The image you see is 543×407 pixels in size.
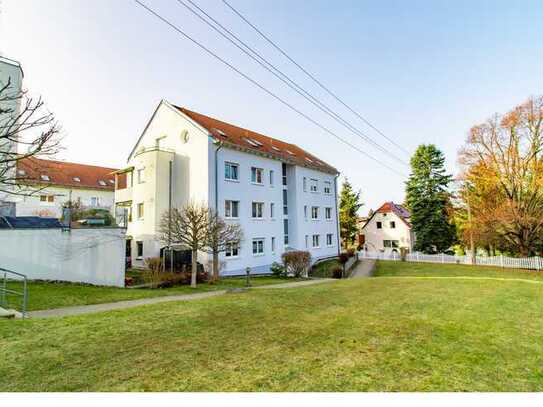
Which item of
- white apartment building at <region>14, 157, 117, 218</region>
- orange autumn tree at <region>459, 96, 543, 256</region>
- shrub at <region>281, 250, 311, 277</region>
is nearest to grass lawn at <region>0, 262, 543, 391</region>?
shrub at <region>281, 250, 311, 277</region>

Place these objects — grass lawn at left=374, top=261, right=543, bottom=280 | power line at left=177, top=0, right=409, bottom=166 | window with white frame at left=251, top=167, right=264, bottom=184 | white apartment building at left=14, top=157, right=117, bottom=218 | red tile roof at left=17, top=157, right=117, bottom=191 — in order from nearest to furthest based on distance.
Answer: power line at left=177, top=0, right=409, bottom=166, window with white frame at left=251, top=167, right=264, bottom=184, grass lawn at left=374, top=261, right=543, bottom=280, white apartment building at left=14, top=157, right=117, bottom=218, red tile roof at left=17, top=157, right=117, bottom=191

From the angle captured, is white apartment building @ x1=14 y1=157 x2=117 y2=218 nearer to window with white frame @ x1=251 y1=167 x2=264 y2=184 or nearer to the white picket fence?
window with white frame @ x1=251 y1=167 x2=264 y2=184

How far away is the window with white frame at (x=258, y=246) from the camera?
2386 cm

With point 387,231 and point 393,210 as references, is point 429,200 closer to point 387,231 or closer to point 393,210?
point 393,210

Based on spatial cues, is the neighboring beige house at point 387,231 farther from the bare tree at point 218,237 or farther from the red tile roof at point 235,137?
the bare tree at point 218,237

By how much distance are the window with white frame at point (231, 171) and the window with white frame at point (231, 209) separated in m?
1.74

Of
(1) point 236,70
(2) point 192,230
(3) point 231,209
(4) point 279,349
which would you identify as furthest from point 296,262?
(4) point 279,349

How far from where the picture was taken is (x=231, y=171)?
22.7 meters

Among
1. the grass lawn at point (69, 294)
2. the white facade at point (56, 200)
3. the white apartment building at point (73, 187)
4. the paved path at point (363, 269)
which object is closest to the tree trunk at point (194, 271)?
the grass lawn at point (69, 294)

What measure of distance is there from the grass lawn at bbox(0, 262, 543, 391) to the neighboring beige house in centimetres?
3742

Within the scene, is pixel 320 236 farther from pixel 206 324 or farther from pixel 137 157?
pixel 206 324

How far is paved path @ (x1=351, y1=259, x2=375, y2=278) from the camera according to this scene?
26928 mm

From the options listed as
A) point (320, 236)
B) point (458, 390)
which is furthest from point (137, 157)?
point (458, 390)

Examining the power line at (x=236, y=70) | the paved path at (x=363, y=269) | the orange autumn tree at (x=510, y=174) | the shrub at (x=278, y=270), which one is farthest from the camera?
the paved path at (x=363, y=269)
